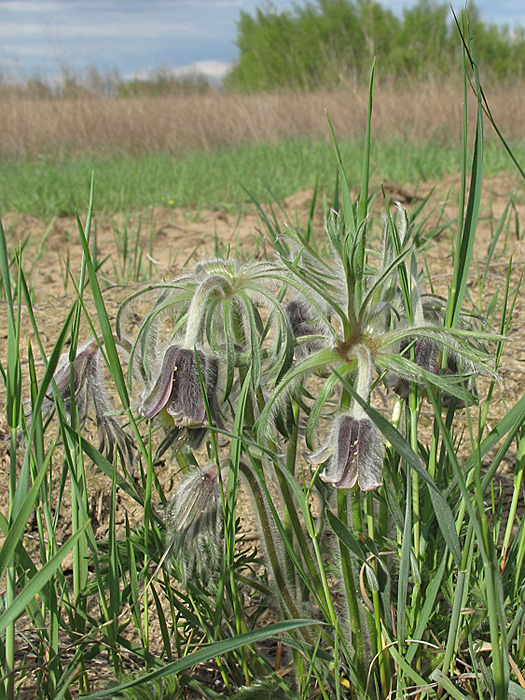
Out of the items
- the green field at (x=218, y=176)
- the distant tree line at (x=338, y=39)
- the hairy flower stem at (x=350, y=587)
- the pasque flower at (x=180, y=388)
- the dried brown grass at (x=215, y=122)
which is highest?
the distant tree line at (x=338, y=39)

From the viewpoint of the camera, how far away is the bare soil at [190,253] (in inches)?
63.5

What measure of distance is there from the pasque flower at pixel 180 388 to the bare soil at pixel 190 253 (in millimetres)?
204

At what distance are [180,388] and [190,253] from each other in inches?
122

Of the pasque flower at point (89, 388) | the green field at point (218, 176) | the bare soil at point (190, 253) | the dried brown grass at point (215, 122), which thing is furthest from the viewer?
the dried brown grass at point (215, 122)

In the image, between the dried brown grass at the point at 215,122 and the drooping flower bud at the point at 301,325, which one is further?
the dried brown grass at the point at 215,122

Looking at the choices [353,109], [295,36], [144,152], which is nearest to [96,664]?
[144,152]

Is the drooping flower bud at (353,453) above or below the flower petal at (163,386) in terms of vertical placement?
below

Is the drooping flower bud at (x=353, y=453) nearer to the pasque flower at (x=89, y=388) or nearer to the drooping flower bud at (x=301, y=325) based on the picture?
the drooping flower bud at (x=301, y=325)

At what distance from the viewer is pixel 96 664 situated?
104 cm

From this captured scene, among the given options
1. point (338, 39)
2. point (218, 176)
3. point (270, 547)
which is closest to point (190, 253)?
point (218, 176)

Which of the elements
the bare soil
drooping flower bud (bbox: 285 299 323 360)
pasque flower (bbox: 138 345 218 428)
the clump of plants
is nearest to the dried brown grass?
the bare soil

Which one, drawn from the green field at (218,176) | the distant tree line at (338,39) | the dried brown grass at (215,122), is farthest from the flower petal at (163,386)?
the distant tree line at (338,39)

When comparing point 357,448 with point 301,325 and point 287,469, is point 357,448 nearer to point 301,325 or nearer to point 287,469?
point 287,469

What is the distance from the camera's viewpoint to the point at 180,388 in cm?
80
